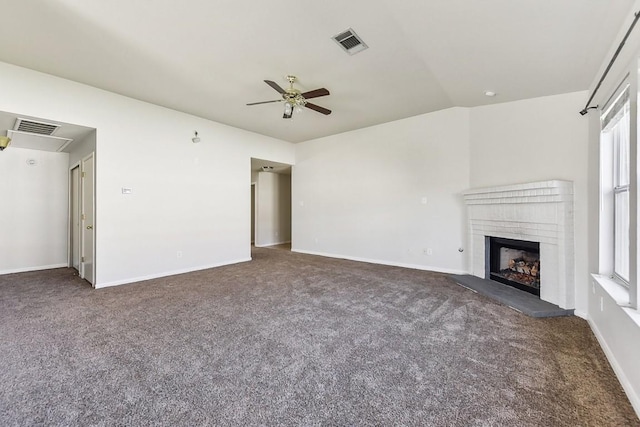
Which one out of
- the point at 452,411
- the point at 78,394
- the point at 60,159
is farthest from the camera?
the point at 60,159

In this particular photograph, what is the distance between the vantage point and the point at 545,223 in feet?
10.7

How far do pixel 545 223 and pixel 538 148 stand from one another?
0.99 metres

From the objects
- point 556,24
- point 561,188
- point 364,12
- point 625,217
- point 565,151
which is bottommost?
point 625,217

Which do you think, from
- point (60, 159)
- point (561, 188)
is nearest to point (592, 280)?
point (561, 188)

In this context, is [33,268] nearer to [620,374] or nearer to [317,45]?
[317,45]

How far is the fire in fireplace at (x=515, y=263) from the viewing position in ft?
11.6

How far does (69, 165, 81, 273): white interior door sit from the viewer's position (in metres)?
4.96

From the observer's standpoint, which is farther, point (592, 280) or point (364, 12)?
point (592, 280)

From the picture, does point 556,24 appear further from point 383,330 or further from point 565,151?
point 383,330

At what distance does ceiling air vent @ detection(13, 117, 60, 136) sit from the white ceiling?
730mm

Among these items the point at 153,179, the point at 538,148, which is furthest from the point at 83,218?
the point at 538,148

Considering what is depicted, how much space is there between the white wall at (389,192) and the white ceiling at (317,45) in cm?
93

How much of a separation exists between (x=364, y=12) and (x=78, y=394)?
342 centimetres

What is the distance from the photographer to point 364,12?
2305 mm
